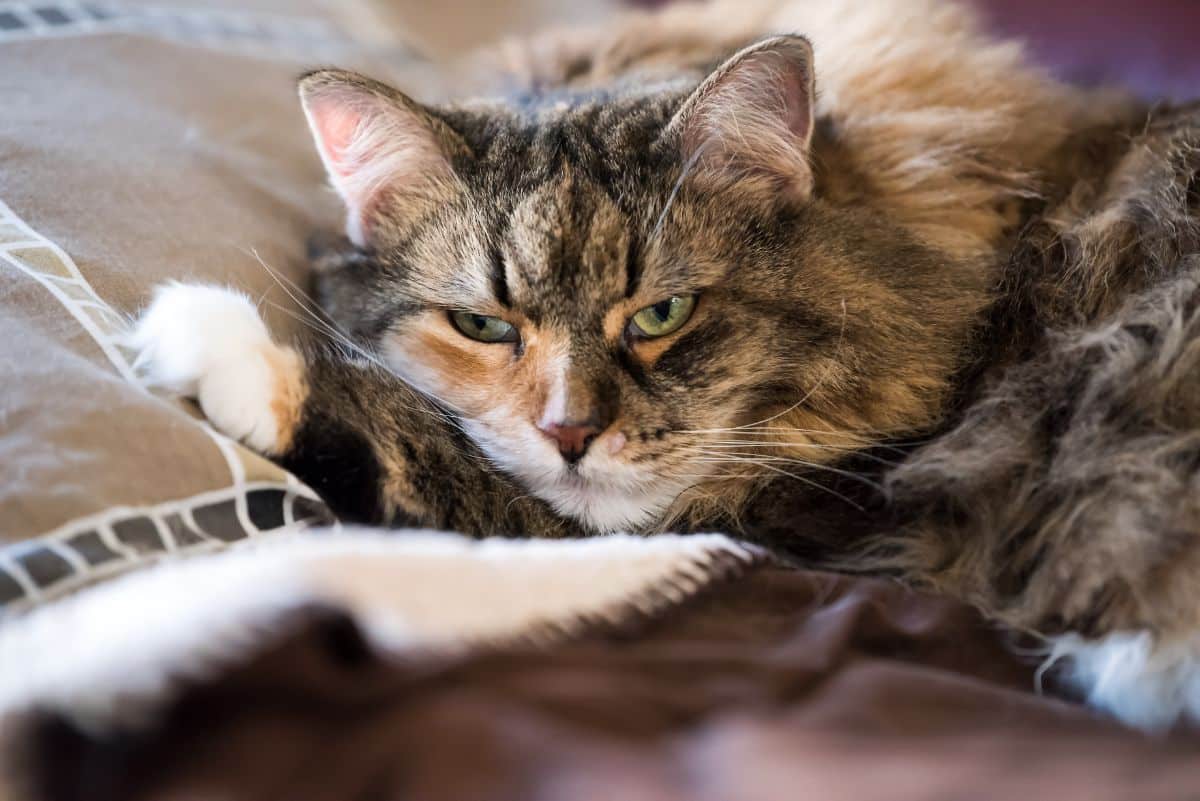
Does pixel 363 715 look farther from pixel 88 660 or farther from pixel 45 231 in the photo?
pixel 45 231

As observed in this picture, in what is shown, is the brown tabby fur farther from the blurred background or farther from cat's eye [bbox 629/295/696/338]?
the blurred background

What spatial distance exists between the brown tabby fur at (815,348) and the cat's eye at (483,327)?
2 centimetres

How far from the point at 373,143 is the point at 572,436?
1.67 ft

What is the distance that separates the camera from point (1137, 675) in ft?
2.95

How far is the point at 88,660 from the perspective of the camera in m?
0.64

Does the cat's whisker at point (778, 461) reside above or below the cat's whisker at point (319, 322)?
below

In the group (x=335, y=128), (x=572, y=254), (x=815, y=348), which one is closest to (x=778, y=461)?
(x=815, y=348)

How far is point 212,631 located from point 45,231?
0.72 m

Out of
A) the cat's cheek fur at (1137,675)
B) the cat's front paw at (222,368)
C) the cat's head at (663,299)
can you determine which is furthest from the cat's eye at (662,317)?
the cat's cheek fur at (1137,675)

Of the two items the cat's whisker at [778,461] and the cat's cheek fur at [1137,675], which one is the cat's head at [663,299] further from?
the cat's cheek fur at [1137,675]

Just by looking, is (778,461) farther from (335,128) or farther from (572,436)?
(335,128)

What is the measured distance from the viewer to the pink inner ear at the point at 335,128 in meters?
1.25

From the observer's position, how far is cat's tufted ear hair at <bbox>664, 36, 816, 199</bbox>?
1.13 m

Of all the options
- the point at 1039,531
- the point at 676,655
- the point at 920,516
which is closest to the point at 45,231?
the point at 676,655
